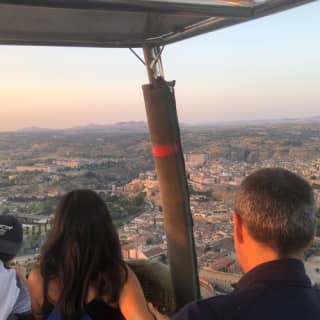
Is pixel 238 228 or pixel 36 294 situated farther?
pixel 36 294

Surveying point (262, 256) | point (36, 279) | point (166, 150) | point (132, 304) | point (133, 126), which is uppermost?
point (133, 126)

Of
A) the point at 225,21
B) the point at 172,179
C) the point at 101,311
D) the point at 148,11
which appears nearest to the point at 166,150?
the point at 172,179

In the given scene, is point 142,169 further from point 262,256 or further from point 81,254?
point 262,256

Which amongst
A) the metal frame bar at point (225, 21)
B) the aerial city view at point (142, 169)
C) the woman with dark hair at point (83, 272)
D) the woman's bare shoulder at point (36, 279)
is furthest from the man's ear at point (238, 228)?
the aerial city view at point (142, 169)

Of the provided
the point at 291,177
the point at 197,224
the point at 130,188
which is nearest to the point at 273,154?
the point at 197,224

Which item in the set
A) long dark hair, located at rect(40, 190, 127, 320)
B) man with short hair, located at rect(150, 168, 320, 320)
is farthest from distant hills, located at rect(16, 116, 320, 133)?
man with short hair, located at rect(150, 168, 320, 320)

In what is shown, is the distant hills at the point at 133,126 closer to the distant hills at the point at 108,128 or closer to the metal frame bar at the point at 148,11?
the distant hills at the point at 108,128
